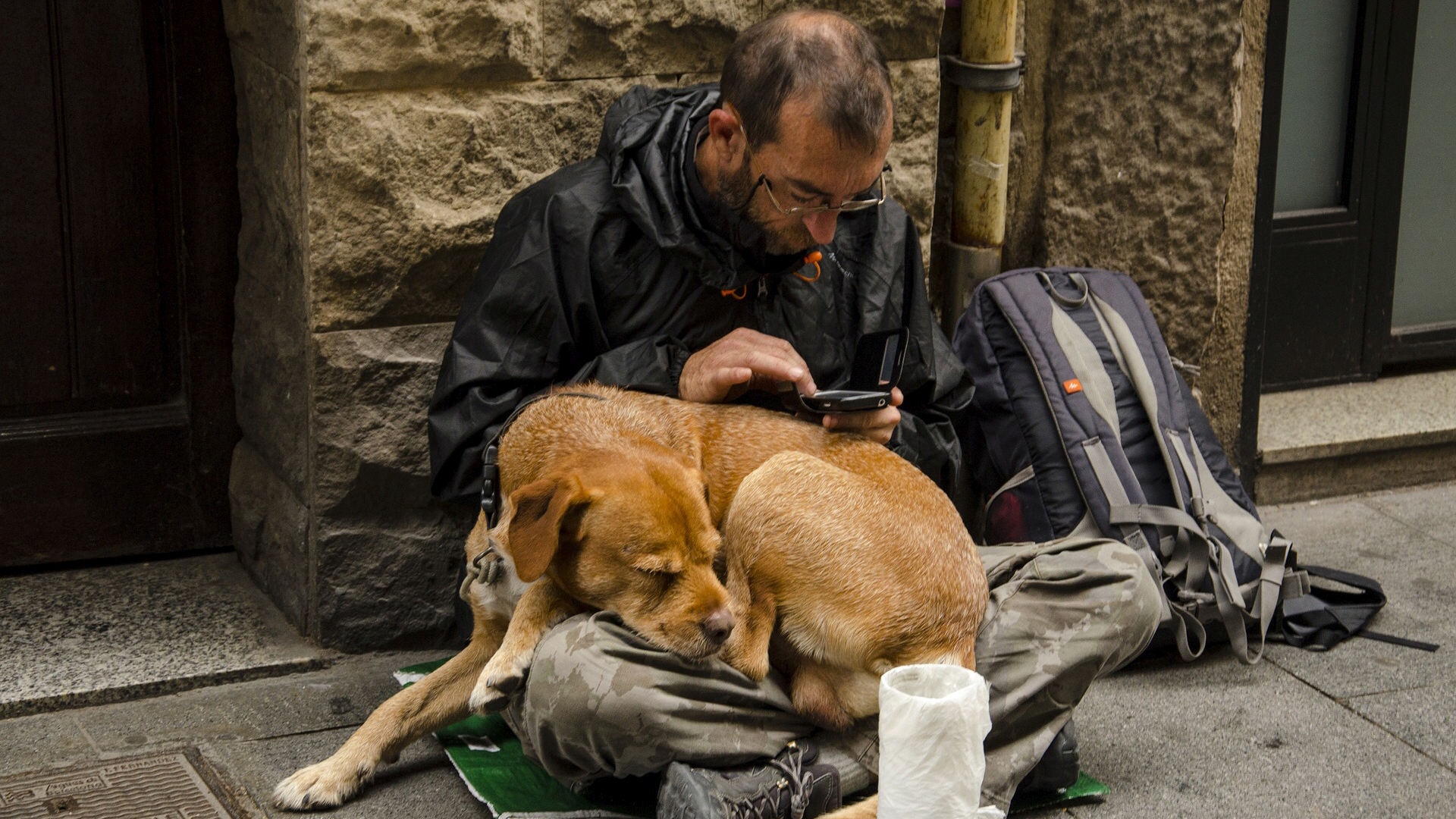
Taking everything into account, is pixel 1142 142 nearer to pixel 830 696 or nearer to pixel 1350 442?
pixel 1350 442

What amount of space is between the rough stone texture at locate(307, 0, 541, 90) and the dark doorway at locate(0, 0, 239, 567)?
26.7 inches

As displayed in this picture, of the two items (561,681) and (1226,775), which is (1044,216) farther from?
(561,681)

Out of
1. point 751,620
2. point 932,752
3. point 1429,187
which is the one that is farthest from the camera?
point 1429,187

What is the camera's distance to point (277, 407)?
3.86m

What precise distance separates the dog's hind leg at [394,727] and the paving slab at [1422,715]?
218cm

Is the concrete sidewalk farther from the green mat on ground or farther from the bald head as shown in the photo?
the bald head

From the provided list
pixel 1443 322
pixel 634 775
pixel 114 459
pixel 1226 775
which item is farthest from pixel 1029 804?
pixel 1443 322

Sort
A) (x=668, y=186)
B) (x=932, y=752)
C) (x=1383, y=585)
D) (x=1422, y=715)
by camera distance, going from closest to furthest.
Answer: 1. (x=932, y=752)
2. (x=668, y=186)
3. (x=1422, y=715)
4. (x=1383, y=585)

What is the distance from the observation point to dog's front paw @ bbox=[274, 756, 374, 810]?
124 inches

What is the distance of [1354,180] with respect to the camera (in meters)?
5.43

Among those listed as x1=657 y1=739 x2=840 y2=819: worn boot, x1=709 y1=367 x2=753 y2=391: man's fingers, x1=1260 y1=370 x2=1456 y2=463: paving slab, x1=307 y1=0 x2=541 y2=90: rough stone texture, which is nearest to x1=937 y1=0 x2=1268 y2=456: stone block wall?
x1=1260 y1=370 x2=1456 y2=463: paving slab

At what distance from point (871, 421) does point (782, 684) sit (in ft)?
2.01

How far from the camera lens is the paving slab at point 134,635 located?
11.7ft

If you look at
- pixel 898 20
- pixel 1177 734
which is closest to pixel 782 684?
pixel 1177 734
